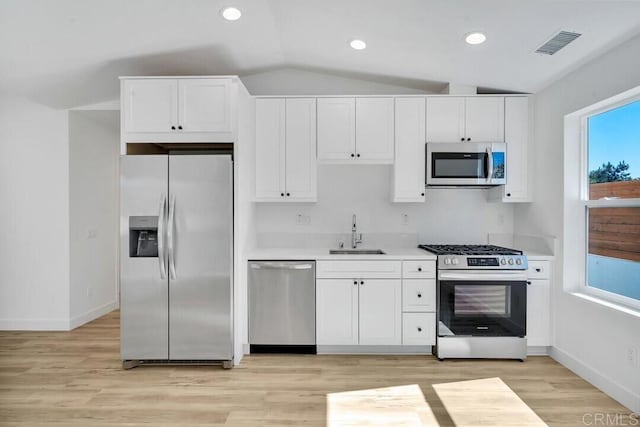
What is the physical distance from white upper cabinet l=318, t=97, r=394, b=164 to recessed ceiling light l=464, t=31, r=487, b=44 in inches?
37.9

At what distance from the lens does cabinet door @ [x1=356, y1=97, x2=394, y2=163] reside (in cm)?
380

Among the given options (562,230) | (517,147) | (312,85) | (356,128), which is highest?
(312,85)

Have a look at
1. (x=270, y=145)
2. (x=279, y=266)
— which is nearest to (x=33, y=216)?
(x=270, y=145)

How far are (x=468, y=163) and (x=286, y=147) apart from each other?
174 cm

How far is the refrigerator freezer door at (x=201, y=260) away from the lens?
126 inches

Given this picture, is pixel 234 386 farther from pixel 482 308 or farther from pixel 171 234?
pixel 482 308

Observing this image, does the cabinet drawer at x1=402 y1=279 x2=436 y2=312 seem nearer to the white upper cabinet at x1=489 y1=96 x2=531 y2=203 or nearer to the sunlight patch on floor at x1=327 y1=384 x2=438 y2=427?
the sunlight patch on floor at x1=327 y1=384 x2=438 y2=427

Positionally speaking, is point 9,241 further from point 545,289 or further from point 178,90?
point 545,289

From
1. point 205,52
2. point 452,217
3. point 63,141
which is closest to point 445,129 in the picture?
point 452,217

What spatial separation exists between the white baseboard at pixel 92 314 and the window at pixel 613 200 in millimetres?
5036

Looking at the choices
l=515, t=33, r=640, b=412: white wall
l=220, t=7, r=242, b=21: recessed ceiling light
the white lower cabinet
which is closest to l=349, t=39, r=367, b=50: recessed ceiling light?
l=220, t=7, r=242, b=21: recessed ceiling light

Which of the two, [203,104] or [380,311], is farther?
[380,311]

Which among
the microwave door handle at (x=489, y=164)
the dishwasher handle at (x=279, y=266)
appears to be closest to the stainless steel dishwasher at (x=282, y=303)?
the dishwasher handle at (x=279, y=266)

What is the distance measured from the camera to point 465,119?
149 inches
